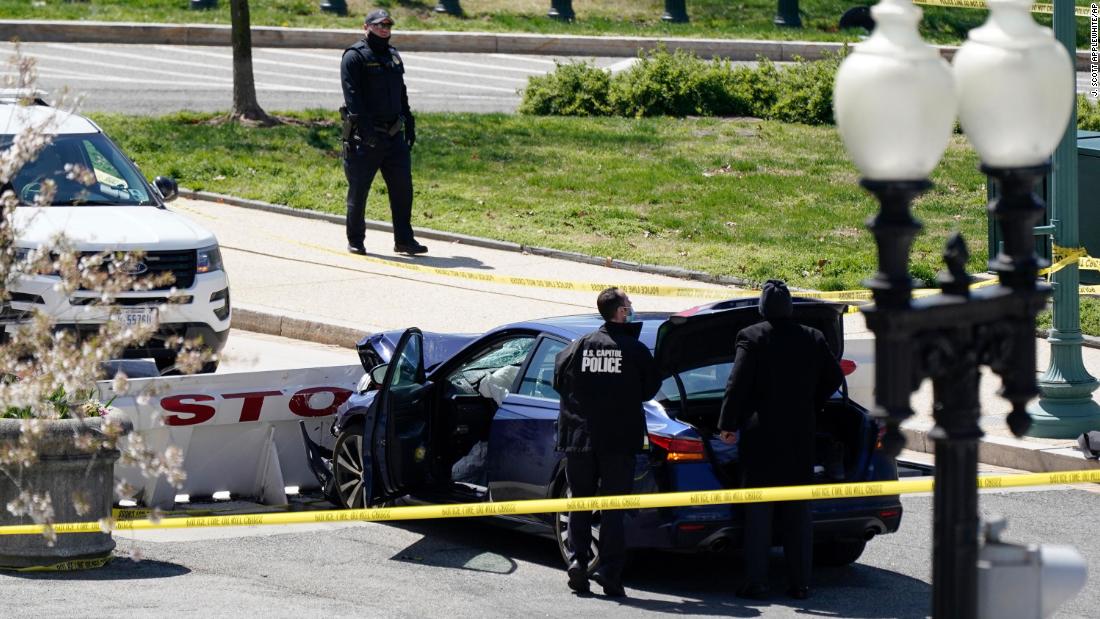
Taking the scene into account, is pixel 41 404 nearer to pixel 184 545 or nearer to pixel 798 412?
pixel 184 545

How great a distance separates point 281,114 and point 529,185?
517cm

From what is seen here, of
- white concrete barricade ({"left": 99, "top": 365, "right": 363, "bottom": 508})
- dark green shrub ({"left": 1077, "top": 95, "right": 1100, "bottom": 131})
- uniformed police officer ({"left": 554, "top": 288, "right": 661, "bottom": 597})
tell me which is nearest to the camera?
uniformed police officer ({"left": 554, "top": 288, "right": 661, "bottom": 597})

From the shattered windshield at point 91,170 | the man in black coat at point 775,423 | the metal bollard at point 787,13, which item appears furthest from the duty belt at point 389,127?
the metal bollard at point 787,13

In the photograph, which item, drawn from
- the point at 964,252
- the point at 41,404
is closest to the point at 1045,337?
the point at 41,404

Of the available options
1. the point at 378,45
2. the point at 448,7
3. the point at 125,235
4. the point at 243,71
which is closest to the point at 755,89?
the point at 243,71

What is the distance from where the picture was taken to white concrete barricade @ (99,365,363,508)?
10953mm

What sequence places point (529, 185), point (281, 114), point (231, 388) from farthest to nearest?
point (281, 114), point (529, 185), point (231, 388)

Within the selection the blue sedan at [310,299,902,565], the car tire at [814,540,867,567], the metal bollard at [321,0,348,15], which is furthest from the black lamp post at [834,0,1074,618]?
the metal bollard at [321,0,348,15]

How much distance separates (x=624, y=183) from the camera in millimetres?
20969

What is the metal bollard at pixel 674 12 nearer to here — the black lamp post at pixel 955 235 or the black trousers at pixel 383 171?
the black trousers at pixel 383 171

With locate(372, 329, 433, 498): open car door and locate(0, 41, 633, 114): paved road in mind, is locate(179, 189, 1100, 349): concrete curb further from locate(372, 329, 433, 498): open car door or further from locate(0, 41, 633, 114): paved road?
locate(372, 329, 433, 498): open car door

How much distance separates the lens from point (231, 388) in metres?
11.2

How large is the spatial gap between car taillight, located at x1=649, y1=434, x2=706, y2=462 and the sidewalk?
451 centimetres

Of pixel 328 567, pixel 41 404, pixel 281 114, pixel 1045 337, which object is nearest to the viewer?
pixel 41 404
